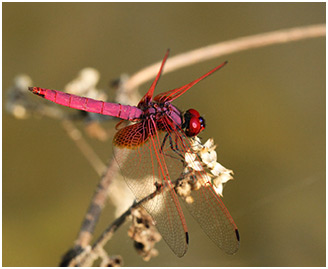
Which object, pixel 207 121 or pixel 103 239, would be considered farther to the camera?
pixel 207 121

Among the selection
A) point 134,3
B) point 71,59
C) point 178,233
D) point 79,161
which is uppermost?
point 134,3

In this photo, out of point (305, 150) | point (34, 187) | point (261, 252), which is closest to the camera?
point (261, 252)

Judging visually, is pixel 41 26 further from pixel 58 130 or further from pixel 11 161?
pixel 11 161

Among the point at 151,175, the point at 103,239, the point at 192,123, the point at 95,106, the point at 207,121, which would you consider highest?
the point at 207,121

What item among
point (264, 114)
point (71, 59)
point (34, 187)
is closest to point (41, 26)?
point (71, 59)

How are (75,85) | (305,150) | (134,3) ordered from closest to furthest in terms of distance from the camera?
(75,85) → (305,150) → (134,3)

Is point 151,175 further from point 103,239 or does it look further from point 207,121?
point 207,121

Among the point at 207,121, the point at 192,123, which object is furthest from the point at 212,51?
the point at 207,121
